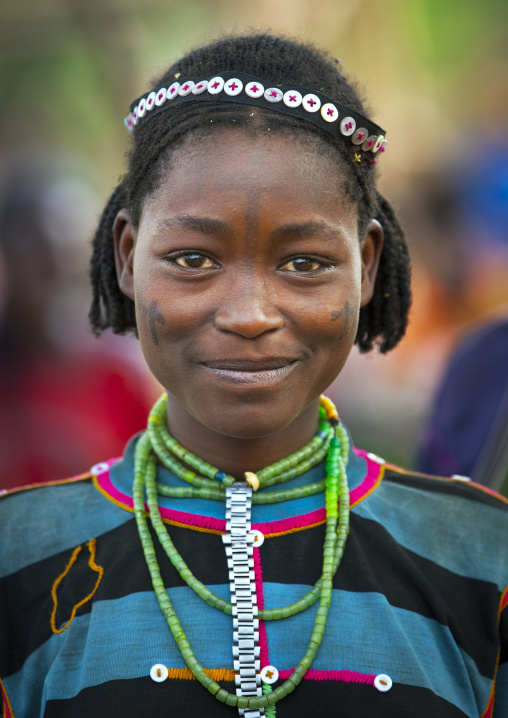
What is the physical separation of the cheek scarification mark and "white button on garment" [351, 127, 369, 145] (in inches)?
23.5

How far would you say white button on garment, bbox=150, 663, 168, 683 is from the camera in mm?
1630

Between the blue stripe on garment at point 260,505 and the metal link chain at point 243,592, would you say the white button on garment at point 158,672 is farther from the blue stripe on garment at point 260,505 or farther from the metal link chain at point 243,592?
the blue stripe on garment at point 260,505

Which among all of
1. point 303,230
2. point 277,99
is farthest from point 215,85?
point 303,230

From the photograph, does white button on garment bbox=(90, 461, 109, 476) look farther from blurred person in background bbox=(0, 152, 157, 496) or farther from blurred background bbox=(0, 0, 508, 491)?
blurred background bbox=(0, 0, 508, 491)

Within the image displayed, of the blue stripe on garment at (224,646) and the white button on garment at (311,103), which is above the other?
the white button on garment at (311,103)

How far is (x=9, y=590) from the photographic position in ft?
5.94

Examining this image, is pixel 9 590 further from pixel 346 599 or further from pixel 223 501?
pixel 346 599

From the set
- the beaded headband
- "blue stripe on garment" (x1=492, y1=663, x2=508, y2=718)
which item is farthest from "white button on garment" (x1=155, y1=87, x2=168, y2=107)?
"blue stripe on garment" (x1=492, y1=663, x2=508, y2=718)

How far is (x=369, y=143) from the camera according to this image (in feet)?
5.98

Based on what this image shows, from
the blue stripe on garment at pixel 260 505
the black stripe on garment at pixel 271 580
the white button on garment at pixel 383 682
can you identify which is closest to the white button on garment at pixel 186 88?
the blue stripe on garment at pixel 260 505

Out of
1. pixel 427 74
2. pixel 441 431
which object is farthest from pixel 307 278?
pixel 427 74

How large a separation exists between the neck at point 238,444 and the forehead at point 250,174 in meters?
0.55

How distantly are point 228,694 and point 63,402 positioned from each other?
8.45 ft

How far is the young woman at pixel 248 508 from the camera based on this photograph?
5.39ft
